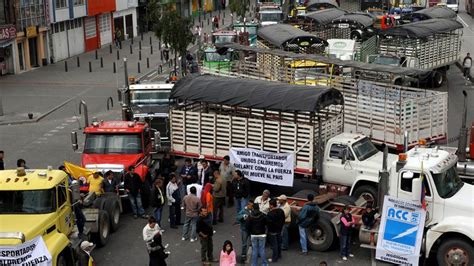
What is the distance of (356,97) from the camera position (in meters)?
23.0

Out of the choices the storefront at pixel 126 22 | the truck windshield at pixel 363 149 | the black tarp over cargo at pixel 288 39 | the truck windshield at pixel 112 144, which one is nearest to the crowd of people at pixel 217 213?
the truck windshield at pixel 112 144

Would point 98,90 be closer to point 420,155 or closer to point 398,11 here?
point 420,155

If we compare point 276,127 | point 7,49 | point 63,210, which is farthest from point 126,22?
point 63,210

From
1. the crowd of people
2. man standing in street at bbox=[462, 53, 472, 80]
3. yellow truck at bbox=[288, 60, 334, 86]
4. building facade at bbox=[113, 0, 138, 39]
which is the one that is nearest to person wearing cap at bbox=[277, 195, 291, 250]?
the crowd of people

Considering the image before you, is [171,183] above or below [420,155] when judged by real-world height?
below

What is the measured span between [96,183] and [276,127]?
5250 millimetres

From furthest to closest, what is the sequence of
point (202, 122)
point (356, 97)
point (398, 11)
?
point (398, 11), point (356, 97), point (202, 122)

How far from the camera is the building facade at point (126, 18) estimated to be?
207ft

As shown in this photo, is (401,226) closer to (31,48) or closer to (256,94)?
(256,94)

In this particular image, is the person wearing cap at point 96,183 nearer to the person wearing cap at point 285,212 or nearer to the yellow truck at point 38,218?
the yellow truck at point 38,218

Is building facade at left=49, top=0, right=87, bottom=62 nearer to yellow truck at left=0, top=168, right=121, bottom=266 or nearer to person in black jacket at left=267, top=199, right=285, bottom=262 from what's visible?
yellow truck at left=0, top=168, right=121, bottom=266

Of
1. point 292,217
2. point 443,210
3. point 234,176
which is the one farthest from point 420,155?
point 234,176

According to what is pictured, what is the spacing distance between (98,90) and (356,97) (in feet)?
65.0

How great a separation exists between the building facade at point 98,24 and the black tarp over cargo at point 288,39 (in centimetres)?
2271
